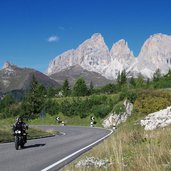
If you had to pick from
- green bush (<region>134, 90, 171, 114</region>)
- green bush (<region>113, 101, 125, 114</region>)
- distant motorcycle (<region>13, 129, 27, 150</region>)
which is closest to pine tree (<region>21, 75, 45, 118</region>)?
green bush (<region>113, 101, 125, 114</region>)

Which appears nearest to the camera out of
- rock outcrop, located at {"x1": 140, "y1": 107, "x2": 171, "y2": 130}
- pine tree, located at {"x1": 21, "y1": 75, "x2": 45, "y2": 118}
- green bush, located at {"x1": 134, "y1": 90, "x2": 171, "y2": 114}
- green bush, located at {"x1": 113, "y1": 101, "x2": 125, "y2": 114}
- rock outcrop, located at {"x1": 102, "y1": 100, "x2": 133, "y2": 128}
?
rock outcrop, located at {"x1": 140, "y1": 107, "x2": 171, "y2": 130}

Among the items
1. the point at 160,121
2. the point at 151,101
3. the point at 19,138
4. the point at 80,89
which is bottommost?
the point at 19,138

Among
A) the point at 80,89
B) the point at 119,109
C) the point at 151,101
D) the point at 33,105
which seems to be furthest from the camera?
the point at 80,89

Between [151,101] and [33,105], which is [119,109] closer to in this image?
[151,101]

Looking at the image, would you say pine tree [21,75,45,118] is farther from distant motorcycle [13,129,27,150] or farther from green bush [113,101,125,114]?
distant motorcycle [13,129,27,150]

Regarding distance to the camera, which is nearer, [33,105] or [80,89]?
[33,105]

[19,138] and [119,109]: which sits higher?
[119,109]

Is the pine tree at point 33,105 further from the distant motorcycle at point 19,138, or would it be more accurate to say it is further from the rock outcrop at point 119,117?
the distant motorcycle at point 19,138

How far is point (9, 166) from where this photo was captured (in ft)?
37.3

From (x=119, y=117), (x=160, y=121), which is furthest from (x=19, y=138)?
(x=119, y=117)

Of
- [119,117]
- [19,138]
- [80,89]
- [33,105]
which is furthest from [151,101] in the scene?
[80,89]

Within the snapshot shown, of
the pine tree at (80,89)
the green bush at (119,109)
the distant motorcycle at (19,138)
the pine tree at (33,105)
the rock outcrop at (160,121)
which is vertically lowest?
Result: the distant motorcycle at (19,138)

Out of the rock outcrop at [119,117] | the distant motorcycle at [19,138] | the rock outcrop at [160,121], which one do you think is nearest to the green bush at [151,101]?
the rock outcrop at [119,117]

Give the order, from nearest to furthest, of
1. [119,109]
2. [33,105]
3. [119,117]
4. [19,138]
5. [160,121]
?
[19,138], [160,121], [119,117], [119,109], [33,105]
